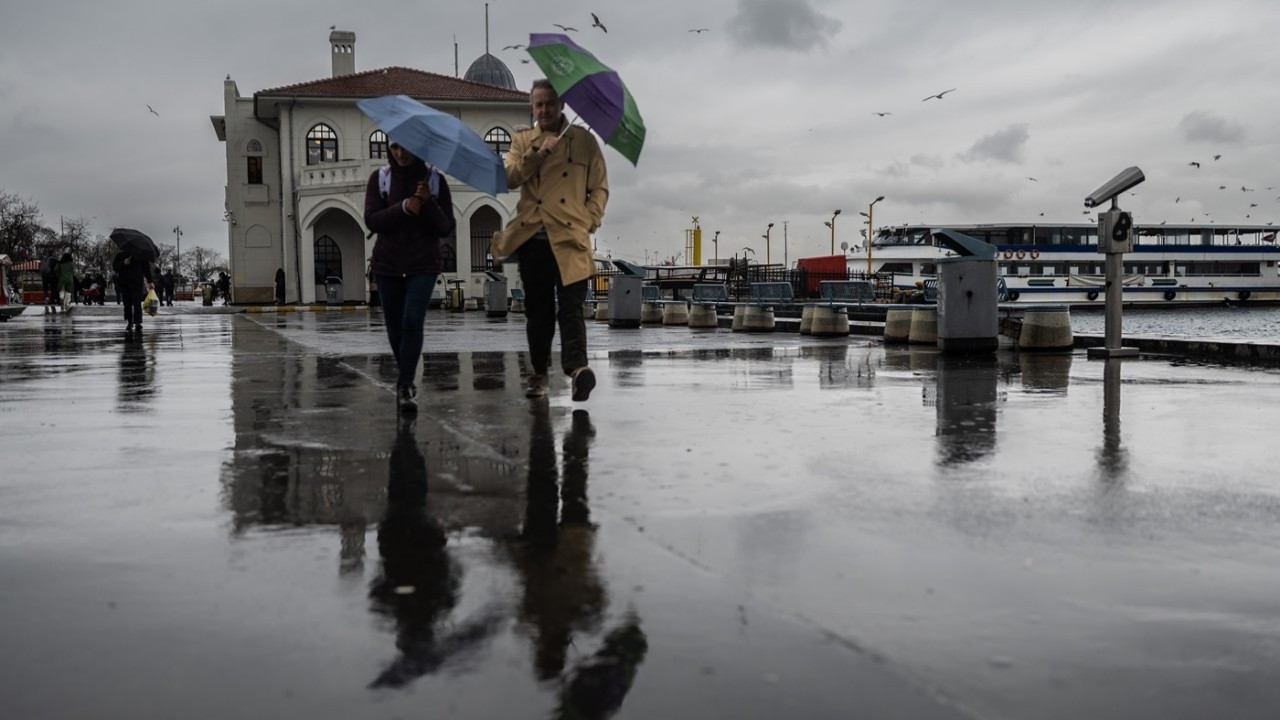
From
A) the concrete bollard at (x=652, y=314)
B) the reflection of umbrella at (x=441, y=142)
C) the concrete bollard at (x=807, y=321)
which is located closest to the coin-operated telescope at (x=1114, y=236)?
the concrete bollard at (x=807, y=321)

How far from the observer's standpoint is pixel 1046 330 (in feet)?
44.4

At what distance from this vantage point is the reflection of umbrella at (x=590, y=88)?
22.4ft

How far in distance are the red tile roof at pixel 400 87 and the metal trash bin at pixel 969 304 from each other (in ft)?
131

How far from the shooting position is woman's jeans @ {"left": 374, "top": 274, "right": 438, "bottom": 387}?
7.09m

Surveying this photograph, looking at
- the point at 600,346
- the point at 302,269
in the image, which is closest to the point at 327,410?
the point at 600,346

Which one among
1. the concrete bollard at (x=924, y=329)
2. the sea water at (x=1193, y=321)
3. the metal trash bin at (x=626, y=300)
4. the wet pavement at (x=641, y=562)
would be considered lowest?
the sea water at (x=1193, y=321)

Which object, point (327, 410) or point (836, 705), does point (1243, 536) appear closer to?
point (836, 705)

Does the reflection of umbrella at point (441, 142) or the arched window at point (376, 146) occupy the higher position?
the arched window at point (376, 146)

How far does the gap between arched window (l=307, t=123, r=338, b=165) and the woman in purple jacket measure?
48.4 metres

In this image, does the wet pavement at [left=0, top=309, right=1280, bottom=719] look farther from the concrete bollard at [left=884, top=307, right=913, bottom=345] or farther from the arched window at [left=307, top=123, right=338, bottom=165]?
the arched window at [left=307, top=123, right=338, bottom=165]

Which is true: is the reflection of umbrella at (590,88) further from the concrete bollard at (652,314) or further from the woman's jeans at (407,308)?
the concrete bollard at (652,314)

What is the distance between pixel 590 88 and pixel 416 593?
14.9 feet

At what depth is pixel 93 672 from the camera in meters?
2.47

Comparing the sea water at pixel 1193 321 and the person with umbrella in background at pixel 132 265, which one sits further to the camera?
the sea water at pixel 1193 321
